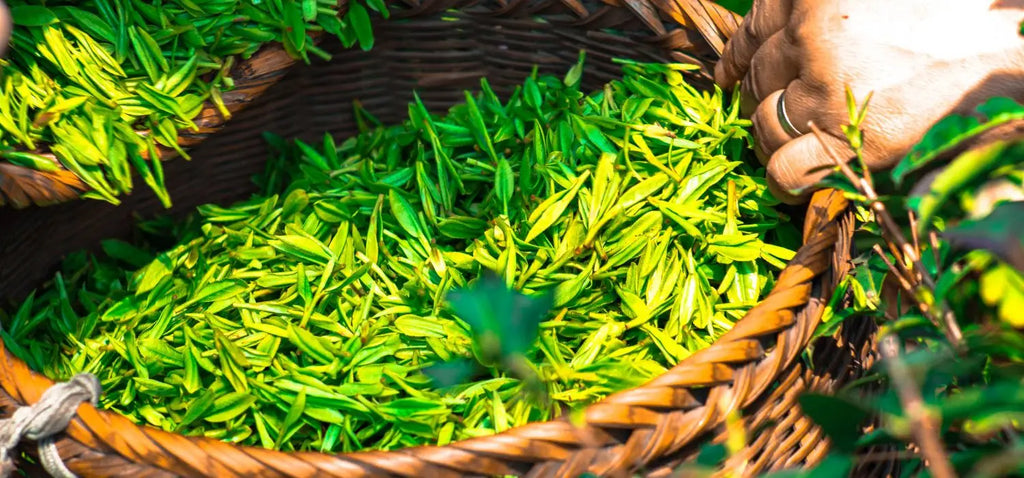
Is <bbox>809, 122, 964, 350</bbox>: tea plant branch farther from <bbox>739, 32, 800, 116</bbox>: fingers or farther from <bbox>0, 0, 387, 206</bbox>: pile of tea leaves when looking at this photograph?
<bbox>0, 0, 387, 206</bbox>: pile of tea leaves

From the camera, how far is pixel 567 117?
3.39ft

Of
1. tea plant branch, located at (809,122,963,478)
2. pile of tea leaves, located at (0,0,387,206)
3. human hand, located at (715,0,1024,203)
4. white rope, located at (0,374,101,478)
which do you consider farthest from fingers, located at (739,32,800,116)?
white rope, located at (0,374,101,478)

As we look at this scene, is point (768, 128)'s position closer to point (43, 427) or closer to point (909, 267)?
point (909, 267)

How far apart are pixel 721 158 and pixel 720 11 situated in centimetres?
19

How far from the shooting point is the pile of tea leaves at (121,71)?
84 cm

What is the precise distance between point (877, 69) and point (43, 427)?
716mm

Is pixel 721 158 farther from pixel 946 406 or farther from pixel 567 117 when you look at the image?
pixel 946 406

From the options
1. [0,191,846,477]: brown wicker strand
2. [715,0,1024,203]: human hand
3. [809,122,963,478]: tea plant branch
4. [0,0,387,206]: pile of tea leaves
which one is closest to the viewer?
[809,122,963,478]: tea plant branch

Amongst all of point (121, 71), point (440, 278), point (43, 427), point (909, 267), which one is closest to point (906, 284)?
point (909, 267)

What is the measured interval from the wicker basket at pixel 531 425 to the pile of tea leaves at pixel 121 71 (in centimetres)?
3

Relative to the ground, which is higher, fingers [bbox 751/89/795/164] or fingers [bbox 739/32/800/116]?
fingers [bbox 739/32/800/116]

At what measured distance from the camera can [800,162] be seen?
81 cm

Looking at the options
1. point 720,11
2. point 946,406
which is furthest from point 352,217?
point 946,406

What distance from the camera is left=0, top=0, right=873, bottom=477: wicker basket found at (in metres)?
0.60
